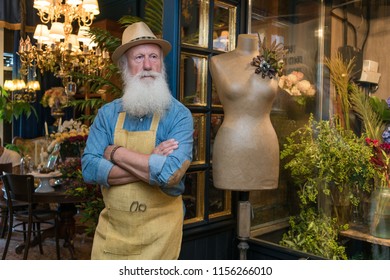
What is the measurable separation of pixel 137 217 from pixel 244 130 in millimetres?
667

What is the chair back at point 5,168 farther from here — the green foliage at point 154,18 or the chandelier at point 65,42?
the green foliage at point 154,18

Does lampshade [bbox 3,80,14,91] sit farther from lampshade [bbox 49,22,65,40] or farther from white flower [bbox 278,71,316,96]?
white flower [bbox 278,71,316,96]

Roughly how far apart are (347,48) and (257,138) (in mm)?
1079

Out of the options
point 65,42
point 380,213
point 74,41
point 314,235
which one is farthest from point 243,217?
point 74,41

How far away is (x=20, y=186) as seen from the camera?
138 inches

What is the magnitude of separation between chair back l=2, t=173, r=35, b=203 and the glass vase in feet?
8.24

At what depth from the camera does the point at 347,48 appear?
2.70 m

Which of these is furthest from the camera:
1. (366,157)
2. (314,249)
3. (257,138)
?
(314,249)

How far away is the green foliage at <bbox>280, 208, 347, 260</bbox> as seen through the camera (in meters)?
2.36

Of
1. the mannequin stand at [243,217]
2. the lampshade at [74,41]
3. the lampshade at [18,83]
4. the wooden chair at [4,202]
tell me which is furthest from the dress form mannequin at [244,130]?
the lampshade at [18,83]

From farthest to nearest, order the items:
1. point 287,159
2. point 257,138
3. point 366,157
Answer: point 287,159 → point 366,157 → point 257,138

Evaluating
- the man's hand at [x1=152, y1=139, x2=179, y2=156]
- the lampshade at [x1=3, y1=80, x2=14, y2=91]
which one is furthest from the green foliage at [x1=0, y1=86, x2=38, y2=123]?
the man's hand at [x1=152, y1=139, x2=179, y2=156]

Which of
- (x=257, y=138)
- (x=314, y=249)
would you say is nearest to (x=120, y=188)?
(x=257, y=138)

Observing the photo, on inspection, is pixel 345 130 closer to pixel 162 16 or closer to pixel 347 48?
pixel 347 48
